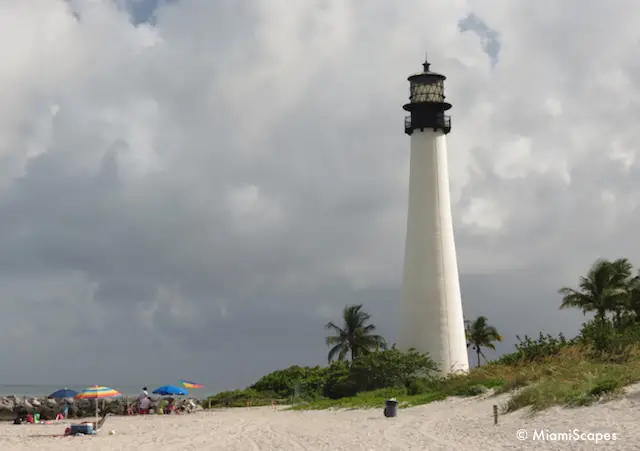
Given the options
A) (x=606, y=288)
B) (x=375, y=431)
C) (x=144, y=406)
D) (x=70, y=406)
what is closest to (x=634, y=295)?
(x=606, y=288)

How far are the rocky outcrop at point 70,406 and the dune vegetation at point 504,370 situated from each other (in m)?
6.97

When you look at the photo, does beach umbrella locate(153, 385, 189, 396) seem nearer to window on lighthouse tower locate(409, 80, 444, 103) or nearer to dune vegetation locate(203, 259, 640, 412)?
dune vegetation locate(203, 259, 640, 412)

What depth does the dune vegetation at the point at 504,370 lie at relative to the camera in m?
22.9

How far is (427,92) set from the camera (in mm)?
42812

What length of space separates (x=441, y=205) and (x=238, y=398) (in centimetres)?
1919

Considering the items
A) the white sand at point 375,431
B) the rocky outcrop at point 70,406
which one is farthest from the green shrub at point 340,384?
the white sand at point 375,431

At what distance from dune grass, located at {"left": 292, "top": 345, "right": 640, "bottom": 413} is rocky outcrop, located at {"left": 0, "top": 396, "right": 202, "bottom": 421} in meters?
9.68

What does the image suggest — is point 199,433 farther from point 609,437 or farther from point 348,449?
point 609,437

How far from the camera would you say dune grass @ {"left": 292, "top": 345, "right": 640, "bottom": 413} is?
2133 centimetres

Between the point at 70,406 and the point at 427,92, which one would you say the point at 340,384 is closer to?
the point at 70,406

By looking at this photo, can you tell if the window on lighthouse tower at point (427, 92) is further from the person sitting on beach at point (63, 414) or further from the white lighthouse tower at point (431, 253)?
the person sitting on beach at point (63, 414)

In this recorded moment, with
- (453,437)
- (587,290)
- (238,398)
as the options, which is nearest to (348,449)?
(453,437)

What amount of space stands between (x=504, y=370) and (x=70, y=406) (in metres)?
22.6

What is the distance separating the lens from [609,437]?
16.0 meters
